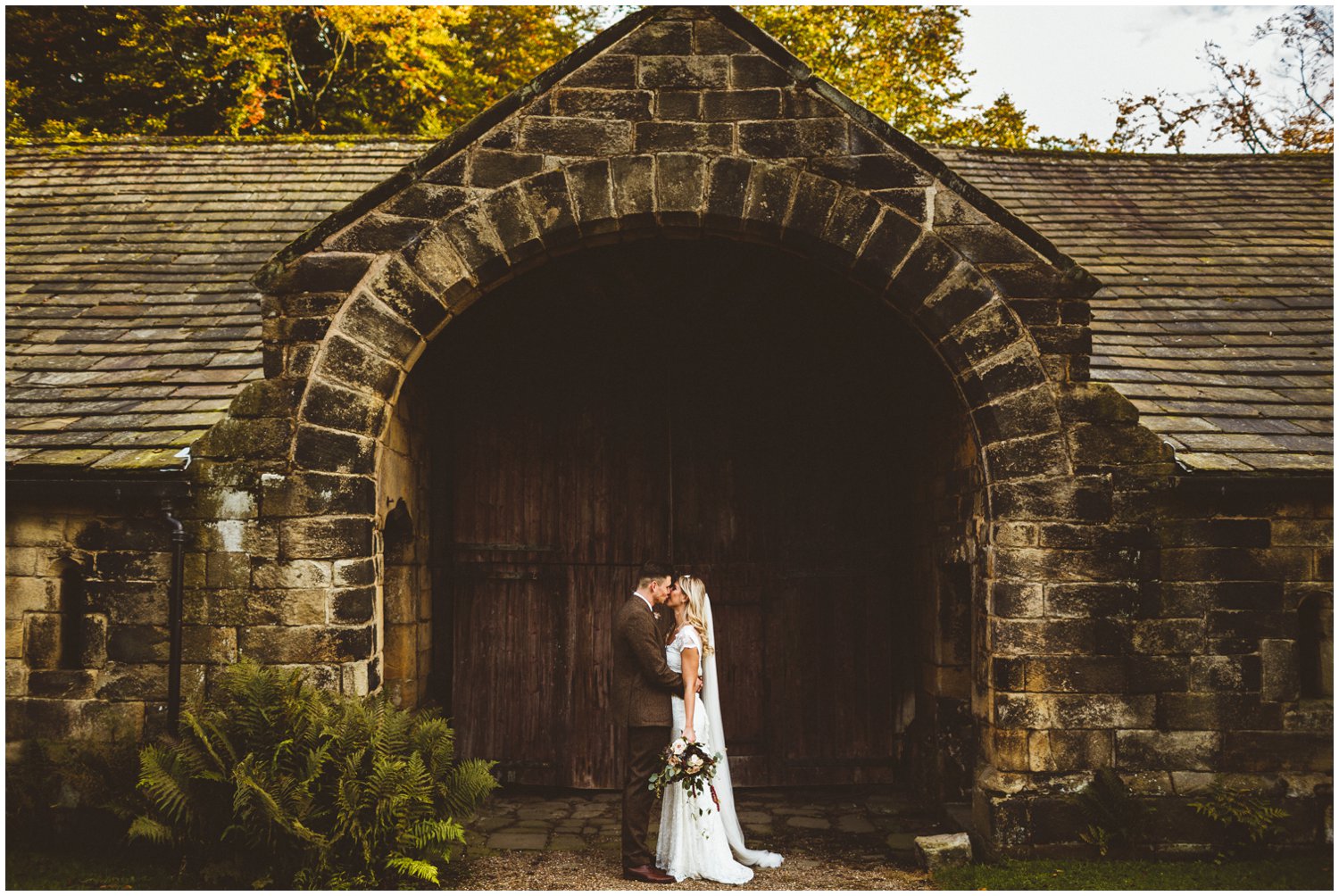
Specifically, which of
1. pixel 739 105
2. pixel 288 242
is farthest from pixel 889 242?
pixel 288 242

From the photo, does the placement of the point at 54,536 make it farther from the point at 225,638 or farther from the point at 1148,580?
the point at 1148,580

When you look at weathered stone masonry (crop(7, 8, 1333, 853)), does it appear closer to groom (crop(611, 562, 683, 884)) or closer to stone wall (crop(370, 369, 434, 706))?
stone wall (crop(370, 369, 434, 706))

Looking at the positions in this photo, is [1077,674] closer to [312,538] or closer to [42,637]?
[312,538]

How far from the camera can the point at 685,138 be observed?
5.84 metres

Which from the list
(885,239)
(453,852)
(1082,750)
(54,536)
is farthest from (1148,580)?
(54,536)

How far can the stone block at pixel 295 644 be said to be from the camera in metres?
5.54

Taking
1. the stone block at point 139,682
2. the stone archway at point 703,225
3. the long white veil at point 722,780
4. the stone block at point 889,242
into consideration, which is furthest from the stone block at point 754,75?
the stone block at point 139,682

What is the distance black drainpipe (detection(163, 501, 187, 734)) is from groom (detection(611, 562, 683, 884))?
2.67m

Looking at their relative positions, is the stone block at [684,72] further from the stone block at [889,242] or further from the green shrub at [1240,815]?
the green shrub at [1240,815]

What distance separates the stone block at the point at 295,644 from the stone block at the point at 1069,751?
426 centimetres

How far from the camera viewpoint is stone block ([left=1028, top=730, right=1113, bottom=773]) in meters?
5.61

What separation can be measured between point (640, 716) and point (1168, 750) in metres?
3.28

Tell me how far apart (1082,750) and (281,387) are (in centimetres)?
544

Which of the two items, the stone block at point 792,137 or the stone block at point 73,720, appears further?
the stone block at point 792,137
